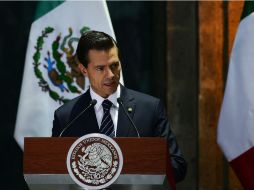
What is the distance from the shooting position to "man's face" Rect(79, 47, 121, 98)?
157 inches

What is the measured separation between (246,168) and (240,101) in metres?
0.40

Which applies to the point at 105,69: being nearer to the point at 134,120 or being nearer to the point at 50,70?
the point at 134,120

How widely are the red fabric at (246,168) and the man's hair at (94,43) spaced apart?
1.30 metres

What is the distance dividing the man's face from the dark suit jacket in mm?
131

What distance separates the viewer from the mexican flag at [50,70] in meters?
5.42

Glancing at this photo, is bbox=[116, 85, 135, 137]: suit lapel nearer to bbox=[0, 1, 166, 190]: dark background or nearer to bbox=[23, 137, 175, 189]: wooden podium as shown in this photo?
bbox=[23, 137, 175, 189]: wooden podium

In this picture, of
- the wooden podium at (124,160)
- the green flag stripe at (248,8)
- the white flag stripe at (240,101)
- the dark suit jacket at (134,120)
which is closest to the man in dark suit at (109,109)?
the dark suit jacket at (134,120)

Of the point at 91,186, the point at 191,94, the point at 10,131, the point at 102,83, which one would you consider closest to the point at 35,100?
the point at 10,131

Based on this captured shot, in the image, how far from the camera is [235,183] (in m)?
5.80

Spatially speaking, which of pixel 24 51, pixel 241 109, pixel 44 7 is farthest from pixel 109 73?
pixel 24 51

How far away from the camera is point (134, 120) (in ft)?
13.4

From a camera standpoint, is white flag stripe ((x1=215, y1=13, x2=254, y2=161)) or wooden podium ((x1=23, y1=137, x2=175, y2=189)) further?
white flag stripe ((x1=215, y1=13, x2=254, y2=161))

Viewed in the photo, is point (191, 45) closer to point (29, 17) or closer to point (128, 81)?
point (128, 81)

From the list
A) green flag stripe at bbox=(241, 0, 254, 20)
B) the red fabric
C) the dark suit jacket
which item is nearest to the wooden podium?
the dark suit jacket
